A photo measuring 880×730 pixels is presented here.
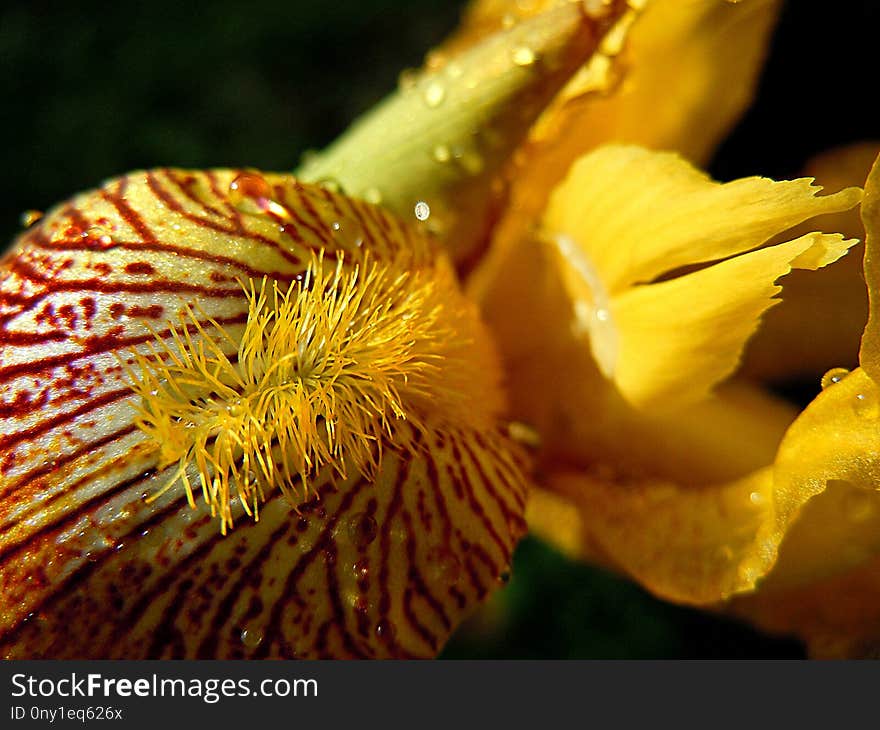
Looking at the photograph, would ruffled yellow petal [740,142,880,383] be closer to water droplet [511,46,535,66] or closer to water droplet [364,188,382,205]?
water droplet [511,46,535,66]

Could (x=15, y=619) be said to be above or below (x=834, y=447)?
above

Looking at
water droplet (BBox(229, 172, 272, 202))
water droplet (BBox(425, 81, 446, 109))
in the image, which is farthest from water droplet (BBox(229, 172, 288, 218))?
water droplet (BBox(425, 81, 446, 109))

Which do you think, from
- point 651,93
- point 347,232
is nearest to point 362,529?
point 347,232

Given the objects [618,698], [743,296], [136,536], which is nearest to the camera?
[136,536]

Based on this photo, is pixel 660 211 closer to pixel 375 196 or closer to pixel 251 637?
pixel 375 196

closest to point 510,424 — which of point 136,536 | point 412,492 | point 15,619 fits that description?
point 412,492

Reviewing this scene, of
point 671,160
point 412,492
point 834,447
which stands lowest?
point 834,447

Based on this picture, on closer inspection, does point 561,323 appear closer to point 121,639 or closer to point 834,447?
point 834,447
